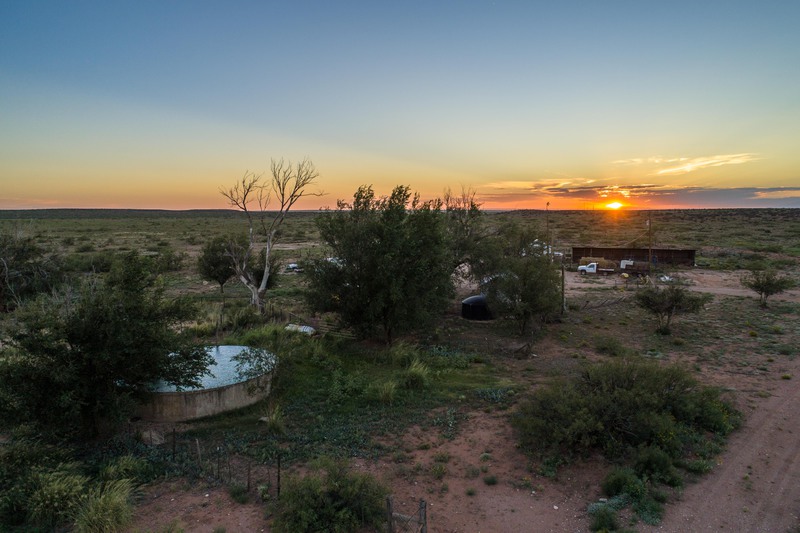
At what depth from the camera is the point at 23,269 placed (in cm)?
2664

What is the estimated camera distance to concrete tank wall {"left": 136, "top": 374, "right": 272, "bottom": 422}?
1216 centimetres

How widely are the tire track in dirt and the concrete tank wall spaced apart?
1080cm

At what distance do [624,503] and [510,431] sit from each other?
3484 mm

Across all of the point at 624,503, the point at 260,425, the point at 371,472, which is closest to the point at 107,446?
the point at 260,425

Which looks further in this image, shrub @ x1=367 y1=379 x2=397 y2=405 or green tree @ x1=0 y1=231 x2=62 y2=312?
green tree @ x1=0 y1=231 x2=62 y2=312

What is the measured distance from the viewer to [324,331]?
69.3 feet

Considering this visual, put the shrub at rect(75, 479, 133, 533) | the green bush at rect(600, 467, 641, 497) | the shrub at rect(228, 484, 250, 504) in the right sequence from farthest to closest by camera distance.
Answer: the green bush at rect(600, 467, 641, 497)
the shrub at rect(228, 484, 250, 504)
the shrub at rect(75, 479, 133, 533)

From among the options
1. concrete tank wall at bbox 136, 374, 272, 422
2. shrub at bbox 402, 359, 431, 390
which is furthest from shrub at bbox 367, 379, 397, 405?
concrete tank wall at bbox 136, 374, 272, 422

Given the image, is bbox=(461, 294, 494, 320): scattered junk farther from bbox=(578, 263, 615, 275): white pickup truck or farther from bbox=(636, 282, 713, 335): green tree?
bbox=(578, 263, 615, 275): white pickup truck

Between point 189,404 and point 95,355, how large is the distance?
2937 millimetres

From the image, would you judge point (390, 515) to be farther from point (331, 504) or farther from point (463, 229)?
point (463, 229)

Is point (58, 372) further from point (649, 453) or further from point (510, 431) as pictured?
point (649, 453)

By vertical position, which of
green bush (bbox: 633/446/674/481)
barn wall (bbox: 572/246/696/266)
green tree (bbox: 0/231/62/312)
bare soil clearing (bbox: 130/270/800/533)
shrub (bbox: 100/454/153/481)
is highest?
green tree (bbox: 0/231/62/312)

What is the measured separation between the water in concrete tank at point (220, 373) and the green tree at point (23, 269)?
16113mm
